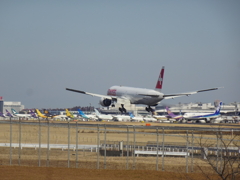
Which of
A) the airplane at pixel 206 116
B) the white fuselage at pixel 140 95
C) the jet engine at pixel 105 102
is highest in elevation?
the white fuselage at pixel 140 95

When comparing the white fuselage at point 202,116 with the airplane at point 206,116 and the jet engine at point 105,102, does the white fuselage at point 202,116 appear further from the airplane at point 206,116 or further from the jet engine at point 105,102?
the jet engine at point 105,102

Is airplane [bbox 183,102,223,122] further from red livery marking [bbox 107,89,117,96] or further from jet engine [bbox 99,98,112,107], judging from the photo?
jet engine [bbox 99,98,112,107]

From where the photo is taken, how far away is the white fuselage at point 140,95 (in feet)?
296

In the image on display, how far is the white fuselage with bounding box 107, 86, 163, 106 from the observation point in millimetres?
90312

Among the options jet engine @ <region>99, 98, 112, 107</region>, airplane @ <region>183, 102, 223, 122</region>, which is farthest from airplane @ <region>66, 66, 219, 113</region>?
airplane @ <region>183, 102, 223, 122</region>

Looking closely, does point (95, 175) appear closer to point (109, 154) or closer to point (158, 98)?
point (109, 154)

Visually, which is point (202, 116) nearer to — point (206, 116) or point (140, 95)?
point (206, 116)

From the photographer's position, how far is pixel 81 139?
187 feet

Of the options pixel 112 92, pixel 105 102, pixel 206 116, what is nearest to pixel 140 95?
pixel 105 102

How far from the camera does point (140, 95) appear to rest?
9206 centimetres

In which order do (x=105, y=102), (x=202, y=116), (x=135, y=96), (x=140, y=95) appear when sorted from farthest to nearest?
(x=202, y=116) → (x=105, y=102) → (x=135, y=96) → (x=140, y=95)

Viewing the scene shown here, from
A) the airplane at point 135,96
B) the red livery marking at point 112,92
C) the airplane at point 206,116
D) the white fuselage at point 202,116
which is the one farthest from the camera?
the white fuselage at point 202,116

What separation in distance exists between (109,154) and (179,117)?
95691 mm

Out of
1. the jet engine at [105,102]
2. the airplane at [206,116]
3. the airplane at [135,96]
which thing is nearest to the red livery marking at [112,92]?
the airplane at [135,96]
